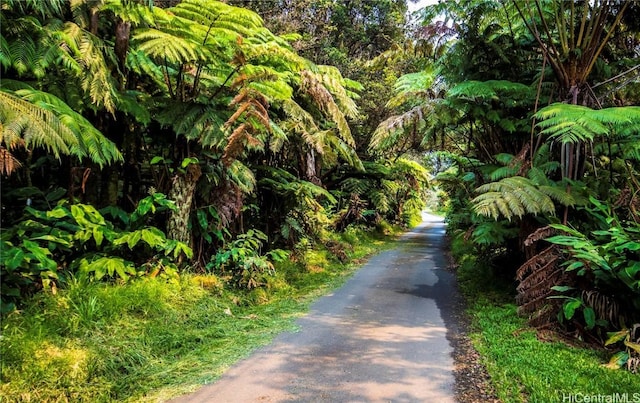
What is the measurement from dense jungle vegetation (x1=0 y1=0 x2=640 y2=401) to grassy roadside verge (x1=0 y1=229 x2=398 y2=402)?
0.07 ft

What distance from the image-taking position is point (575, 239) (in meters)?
4.43

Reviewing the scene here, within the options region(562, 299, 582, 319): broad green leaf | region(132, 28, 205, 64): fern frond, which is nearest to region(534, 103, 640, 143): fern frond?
region(562, 299, 582, 319): broad green leaf

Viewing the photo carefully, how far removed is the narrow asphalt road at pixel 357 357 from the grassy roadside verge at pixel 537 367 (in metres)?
0.42

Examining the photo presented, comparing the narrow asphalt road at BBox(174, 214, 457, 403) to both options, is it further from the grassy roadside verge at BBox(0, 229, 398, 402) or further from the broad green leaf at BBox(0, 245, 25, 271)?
the broad green leaf at BBox(0, 245, 25, 271)

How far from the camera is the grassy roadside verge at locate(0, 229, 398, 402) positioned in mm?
3014

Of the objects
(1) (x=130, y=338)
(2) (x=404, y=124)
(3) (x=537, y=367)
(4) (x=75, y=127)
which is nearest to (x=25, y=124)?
(4) (x=75, y=127)

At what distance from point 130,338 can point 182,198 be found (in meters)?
2.25

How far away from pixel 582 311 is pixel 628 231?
41.6 inches

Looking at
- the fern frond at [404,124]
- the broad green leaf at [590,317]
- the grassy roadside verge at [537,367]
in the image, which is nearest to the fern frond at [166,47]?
the fern frond at [404,124]

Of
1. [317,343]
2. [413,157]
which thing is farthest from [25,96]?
[413,157]

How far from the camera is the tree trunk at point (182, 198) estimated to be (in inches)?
219

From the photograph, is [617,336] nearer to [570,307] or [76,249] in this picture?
[570,307]

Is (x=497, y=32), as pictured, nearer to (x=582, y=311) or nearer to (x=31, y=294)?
(x=582, y=311)

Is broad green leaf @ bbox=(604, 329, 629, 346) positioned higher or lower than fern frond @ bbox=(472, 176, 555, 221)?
lower
